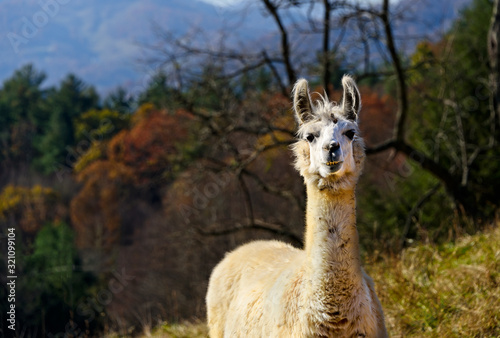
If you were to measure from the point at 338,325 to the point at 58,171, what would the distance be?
4223 centimetres

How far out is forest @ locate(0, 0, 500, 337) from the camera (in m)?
11.6

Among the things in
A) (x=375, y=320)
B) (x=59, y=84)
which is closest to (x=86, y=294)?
(x=375, y=320)

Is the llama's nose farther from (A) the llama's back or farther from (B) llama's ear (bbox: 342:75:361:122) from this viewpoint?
(A) the llama's back

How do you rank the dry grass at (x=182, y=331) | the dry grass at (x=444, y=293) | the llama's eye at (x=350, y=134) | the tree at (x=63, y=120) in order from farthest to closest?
1. the tree at (x=63, y=120)
2. the dry grass at (x=182, y=331)
3. the dry grass at (x=444, y=293)
4. the llama's eye at (x=350, y=134)

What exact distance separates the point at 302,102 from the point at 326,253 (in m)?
1.13

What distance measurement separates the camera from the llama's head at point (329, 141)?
3.08 m

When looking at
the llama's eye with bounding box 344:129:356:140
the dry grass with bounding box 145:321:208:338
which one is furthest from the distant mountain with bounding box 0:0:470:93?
the llama's eye with bounding box 344:129:356:140

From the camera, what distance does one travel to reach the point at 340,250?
122 inches

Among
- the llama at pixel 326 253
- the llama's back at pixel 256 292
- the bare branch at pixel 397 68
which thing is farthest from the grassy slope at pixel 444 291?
the bare branch at pixel 397 68

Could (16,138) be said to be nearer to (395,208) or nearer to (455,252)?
(395,208)

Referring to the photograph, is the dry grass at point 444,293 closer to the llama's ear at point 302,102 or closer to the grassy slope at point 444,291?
the grassy slope at point 444,291

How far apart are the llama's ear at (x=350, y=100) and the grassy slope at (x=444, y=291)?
2.28 meters

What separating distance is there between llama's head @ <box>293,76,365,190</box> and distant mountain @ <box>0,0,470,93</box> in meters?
7.77
